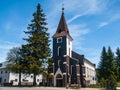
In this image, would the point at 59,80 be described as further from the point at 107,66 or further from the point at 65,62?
the point at 107,66

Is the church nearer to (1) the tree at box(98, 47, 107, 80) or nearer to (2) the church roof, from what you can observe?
(2) the church roof

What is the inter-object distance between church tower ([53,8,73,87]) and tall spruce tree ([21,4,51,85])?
480cm

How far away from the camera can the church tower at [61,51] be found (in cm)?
5144

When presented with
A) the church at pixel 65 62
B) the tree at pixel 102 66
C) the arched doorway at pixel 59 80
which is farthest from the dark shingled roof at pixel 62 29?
the tree at pixel 102 66

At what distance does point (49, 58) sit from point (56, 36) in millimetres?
7772

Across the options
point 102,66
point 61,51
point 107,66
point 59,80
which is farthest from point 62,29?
point 102,66

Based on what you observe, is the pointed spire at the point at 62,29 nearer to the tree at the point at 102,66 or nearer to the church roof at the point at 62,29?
the church roof at the point at 62,29

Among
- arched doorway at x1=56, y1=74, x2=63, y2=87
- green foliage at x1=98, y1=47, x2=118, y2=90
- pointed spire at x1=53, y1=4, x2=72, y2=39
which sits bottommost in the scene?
arched doorway at x1=56, y1=74, x2=63, y2=87

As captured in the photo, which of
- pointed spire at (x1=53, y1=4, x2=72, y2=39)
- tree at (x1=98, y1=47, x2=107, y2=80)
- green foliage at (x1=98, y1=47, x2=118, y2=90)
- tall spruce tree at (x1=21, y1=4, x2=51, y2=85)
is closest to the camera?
tall spruce tree at (x1=21, y1=4, x2=51, y2=85)

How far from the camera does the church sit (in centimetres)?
5147

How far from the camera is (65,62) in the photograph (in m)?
51.6

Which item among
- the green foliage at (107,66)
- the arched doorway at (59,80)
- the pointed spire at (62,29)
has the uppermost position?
the pointed spire at (62,29)

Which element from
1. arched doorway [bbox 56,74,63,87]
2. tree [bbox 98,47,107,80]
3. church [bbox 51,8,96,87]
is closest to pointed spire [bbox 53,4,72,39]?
church [bbox 51,8,96,87]

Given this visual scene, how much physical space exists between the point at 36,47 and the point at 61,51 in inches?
319
